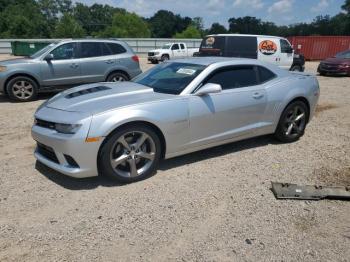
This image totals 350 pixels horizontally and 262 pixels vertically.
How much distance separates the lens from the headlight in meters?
3.90

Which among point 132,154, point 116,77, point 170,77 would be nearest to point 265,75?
point 170,77

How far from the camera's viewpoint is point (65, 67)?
9406 mm

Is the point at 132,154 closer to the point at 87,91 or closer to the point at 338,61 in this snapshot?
the point at 87,91

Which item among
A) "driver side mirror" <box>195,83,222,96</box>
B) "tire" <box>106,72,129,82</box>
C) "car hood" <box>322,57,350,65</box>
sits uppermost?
"driver side mirror" <box>195,83,222,96</box>

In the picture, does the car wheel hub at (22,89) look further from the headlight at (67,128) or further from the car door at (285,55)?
the car door at (285,55)

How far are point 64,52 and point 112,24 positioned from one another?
107689 millimetres

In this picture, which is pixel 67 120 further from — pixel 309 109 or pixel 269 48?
pixel 269 48

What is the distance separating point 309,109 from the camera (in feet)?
19.7

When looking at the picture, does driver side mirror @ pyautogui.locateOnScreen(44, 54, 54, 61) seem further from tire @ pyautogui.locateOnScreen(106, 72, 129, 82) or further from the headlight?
the headlight

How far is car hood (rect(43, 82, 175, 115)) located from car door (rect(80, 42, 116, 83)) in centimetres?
478

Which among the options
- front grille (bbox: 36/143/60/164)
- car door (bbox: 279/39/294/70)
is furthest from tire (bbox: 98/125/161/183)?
Result: car door (bbox: 279/39/294/70)

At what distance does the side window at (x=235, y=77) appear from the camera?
16.2 ft

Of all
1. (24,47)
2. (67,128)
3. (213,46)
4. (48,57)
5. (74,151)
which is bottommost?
(74,151)

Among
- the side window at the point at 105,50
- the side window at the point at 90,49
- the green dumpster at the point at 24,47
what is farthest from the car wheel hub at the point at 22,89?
the green dumpster at the point at 24,47
